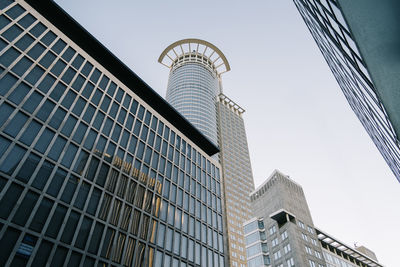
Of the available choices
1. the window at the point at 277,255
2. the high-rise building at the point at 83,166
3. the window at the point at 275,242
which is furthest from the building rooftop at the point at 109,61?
the window at the point at 277,255

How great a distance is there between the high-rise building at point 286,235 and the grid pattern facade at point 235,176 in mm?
22185

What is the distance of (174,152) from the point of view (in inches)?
1959

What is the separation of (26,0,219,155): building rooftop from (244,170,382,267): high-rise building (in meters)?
42.7

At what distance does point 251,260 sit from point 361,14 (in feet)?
316

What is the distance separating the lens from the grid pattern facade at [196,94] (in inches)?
5610

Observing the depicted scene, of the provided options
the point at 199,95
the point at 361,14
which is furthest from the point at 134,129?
the point at 199,95

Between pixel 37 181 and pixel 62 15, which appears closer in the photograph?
pixel 37 181

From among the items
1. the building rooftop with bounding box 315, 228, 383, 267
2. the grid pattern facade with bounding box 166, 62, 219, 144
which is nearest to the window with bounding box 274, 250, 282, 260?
the building rooftop with bounding box 315, 228, 383, 267

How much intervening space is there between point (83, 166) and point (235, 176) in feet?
387

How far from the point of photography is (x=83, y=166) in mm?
33344

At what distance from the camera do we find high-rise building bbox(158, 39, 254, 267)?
126 meters

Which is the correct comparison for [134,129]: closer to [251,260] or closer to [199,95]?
[251,260]

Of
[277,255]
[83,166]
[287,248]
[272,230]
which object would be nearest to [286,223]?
[272,230]

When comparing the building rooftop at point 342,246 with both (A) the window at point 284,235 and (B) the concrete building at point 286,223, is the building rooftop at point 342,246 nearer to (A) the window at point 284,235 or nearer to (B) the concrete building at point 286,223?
(B) the concrete building at point 286,223
